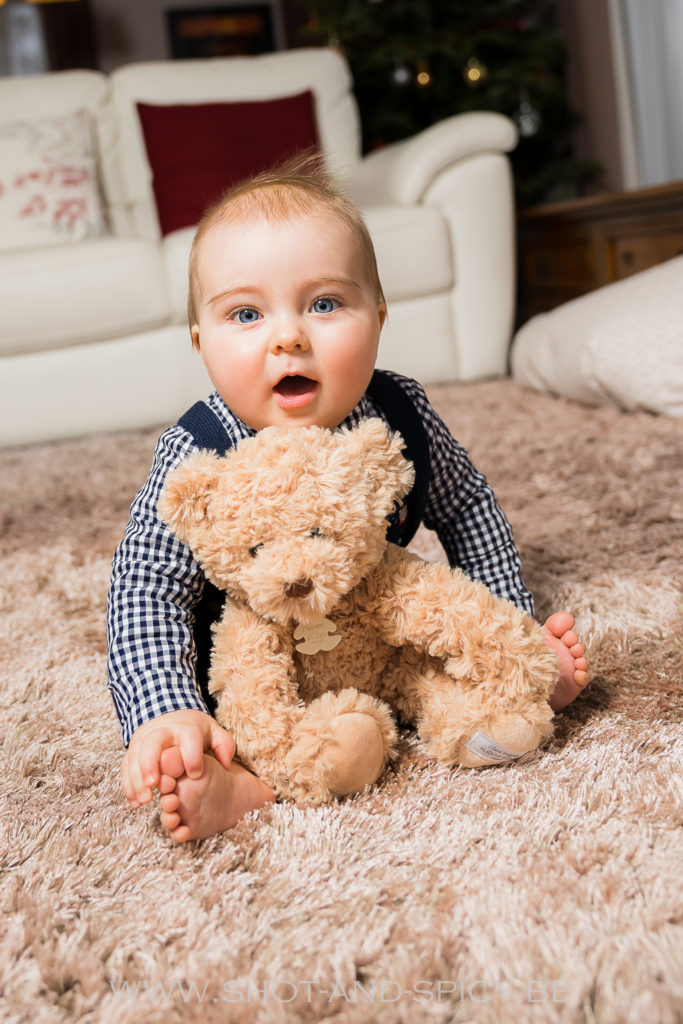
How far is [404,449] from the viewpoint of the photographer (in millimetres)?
731

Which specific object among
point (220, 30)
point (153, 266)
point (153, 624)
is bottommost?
point (153, 624)

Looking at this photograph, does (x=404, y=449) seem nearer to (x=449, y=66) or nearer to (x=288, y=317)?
(x=288, y=317)

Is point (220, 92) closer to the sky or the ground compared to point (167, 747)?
closer to the sky

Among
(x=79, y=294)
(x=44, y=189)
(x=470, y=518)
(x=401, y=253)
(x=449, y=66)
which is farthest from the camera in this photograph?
(x=449, y=66)

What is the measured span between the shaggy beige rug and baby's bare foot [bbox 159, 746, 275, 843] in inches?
0.5

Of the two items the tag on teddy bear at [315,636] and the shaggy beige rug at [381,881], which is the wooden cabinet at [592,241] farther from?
the tag on teddy bear at [315,636]

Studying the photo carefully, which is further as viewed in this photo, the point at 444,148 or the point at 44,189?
the point at 44,189

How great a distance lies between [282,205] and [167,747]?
396mm

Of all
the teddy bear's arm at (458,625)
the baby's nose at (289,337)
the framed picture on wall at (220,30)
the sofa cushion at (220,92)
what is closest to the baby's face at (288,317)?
the baby's nose at (289,337)

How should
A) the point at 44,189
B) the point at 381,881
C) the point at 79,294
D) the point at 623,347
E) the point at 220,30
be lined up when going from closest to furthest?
the point at 381,881, the point at 623,347, the point at 79,294, the point at 44,189, the point at 220,30

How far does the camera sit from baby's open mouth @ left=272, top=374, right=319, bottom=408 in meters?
0.67

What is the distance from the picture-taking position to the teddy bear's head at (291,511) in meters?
0.59

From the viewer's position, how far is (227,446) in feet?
2.34

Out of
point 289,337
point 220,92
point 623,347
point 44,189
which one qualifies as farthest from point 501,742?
point 220,92
